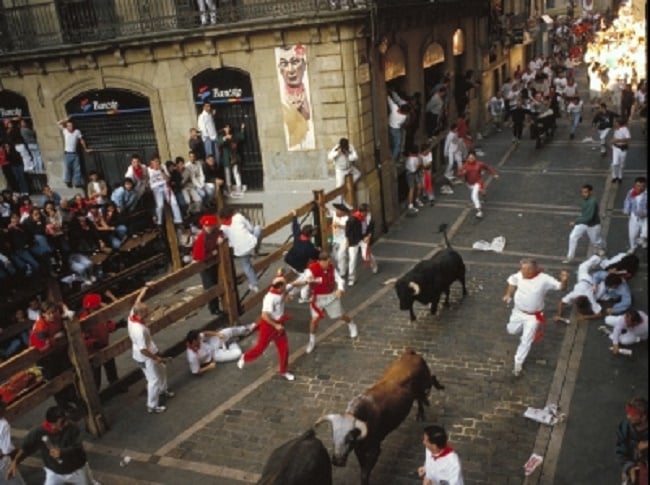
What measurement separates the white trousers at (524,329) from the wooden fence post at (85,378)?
6247 millimetres

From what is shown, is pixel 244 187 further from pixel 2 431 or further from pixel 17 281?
pixel 2 431

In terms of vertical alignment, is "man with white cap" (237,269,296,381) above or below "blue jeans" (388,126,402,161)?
below

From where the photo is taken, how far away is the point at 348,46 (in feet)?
49.6

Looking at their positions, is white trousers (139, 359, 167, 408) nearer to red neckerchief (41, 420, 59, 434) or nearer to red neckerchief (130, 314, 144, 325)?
red neckerchief (130, 314, 144, 325)

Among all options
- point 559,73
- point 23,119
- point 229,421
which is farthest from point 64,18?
point 559,73

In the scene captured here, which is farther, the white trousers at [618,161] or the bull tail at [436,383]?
the white trousers at [618,161]

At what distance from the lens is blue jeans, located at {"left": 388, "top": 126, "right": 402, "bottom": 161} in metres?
18.2

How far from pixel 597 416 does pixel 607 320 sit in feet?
7.86

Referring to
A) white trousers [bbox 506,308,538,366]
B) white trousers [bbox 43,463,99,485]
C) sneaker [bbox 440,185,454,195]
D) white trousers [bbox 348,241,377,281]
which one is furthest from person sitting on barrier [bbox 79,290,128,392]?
sneaker [bbox 440,185,454,195]

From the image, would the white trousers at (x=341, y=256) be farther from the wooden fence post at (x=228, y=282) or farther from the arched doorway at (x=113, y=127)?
the arched doorway at (x=113, y=127)

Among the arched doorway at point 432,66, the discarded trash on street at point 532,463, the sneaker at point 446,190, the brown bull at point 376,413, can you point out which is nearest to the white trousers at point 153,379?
the brown bull at point 376,413

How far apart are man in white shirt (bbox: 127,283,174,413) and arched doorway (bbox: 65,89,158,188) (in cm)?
1026

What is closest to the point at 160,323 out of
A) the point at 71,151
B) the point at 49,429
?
the point at 49,429

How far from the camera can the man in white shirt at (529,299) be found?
9.04 metres
